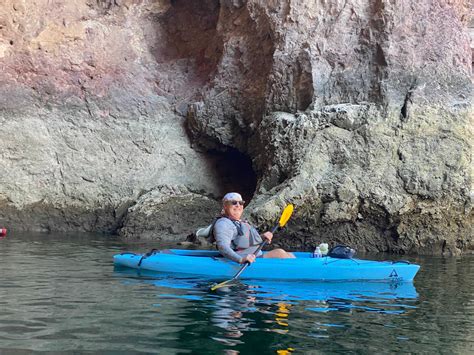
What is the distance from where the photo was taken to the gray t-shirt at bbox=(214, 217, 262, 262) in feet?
22.8

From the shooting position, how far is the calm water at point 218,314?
3.87m

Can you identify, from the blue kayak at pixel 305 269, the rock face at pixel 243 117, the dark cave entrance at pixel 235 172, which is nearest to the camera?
the blue kayak at pixel 305 269

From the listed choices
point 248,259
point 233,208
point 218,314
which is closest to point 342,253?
point 248,259

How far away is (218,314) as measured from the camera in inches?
189

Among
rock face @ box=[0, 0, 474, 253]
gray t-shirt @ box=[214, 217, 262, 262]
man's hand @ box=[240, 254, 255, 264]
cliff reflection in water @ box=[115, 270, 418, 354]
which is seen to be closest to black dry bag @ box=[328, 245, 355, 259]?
cliff reflection in water @ box=[115, 270, 418, 354]

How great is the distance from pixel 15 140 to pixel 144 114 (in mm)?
3002

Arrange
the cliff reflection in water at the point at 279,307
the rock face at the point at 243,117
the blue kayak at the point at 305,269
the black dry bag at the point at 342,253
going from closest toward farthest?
1. the cliff reflection in water at the point at 279,307
2. the blue kayak at the point at 305,269
3. the black dry bag at the point at 342,253
4. the rock face at the point at 243,117

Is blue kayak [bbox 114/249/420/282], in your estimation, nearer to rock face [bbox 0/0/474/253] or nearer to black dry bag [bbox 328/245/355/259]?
black dry bag [bbox 328/245/355/259]

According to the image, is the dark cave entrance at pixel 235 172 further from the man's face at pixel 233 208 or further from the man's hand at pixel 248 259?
the man's hand at pixel 248 259

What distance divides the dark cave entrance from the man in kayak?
7.89 meters

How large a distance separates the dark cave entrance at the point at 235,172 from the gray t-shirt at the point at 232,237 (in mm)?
7895

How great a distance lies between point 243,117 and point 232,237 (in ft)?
25.8

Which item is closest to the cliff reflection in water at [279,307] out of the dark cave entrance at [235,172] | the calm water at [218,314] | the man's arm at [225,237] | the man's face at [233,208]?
the calm water at [218,314]

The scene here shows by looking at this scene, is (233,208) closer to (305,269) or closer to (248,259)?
(248,259)
